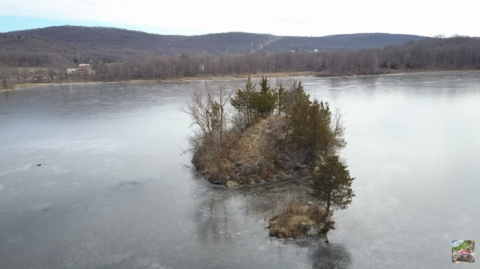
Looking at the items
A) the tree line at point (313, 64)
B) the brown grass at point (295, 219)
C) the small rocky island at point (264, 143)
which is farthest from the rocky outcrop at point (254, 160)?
the tree line at point (313, 64)

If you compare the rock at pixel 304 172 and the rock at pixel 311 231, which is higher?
the rock at pixel 304 172

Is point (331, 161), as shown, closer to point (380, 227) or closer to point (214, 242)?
point (380, 227)

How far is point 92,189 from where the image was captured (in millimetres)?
19984

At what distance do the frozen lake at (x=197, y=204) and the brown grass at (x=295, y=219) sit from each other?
511 millimetres

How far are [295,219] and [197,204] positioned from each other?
517cm

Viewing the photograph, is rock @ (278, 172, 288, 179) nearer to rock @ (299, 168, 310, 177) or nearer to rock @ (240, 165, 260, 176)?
rock @ (299, 168, 310, 177)

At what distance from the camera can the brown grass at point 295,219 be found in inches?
582

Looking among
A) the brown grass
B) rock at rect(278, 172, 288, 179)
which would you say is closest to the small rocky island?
rock at rect(278, 172, 288, 179)

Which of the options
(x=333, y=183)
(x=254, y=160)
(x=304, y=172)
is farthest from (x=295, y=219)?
(x=304, y=172)

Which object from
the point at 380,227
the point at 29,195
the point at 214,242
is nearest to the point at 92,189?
the point at 29,195

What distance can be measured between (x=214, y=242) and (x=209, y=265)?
161cm

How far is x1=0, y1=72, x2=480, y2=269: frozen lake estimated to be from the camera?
44.2 ft

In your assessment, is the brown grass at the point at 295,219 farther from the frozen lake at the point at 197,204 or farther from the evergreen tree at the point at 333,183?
the evergreen tree at the point at 333,183

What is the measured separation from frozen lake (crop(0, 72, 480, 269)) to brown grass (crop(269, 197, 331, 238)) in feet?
1.68
